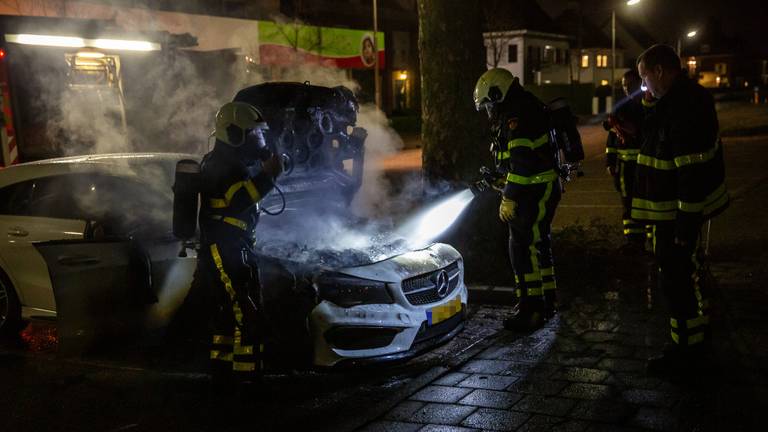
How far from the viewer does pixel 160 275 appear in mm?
5121

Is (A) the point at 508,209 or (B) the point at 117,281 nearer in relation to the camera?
(B) the point at 117,281

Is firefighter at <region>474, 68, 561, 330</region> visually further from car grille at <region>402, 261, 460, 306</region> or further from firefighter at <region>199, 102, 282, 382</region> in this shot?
firefighter at <region>199, 102, 282, 382</region>

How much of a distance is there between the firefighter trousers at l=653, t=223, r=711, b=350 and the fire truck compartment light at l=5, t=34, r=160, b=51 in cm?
1097

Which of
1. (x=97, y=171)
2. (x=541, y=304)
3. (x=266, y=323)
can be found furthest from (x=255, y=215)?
(x=541, y=304)

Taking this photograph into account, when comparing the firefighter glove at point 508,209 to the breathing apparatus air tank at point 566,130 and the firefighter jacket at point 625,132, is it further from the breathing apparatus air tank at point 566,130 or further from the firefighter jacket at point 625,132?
the firefighter jacket at point 625,132

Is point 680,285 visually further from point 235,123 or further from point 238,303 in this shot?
point 235,123

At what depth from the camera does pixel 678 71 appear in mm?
4656

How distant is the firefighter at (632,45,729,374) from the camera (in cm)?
443

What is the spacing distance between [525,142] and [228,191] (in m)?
2.36

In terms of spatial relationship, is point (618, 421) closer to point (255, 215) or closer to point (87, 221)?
point (255, 215)

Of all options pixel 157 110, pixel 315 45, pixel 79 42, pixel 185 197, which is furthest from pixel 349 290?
pixel 315 45

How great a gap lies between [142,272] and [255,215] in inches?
36.8

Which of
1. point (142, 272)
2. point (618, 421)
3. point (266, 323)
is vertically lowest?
point (618, 421)

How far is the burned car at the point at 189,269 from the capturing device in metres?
4.79
